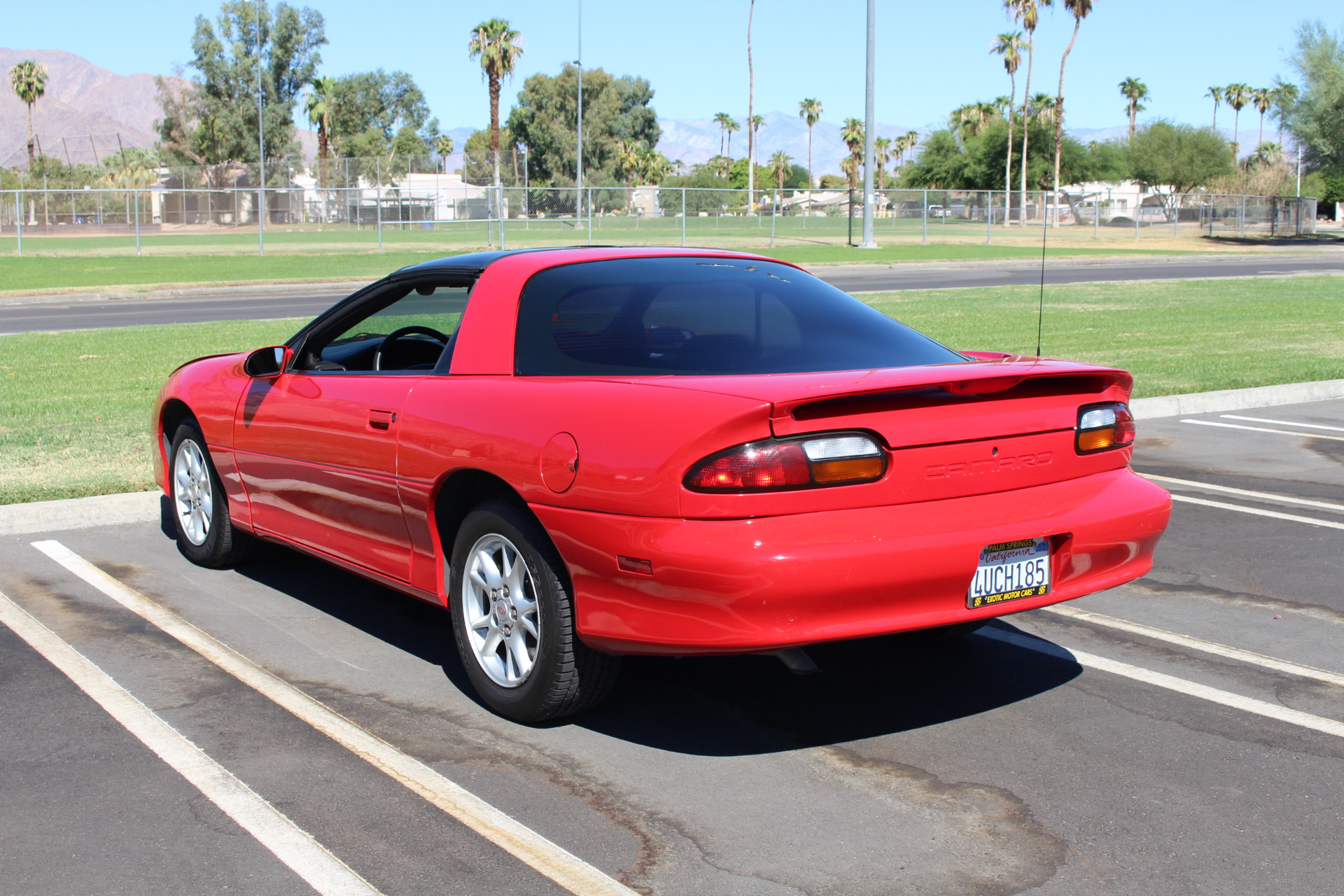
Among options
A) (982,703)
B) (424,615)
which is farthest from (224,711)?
(982,703)

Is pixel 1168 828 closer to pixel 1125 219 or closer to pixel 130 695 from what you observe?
pixel 130 695

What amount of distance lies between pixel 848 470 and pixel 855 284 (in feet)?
78.0

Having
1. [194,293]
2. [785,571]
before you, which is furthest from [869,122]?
[785,571]

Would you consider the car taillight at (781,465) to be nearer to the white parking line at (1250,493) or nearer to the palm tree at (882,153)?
the white parking line at (1250,493)

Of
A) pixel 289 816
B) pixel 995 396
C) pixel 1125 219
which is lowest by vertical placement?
pixel 289 816

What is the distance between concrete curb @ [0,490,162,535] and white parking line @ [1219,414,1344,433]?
8.23 meters

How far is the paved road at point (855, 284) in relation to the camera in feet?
64.7

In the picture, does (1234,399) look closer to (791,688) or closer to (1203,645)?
(1203,645)

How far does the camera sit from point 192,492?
20.5ft

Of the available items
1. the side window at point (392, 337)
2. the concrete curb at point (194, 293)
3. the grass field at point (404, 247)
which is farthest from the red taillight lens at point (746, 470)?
the grass field at point (404, 247)

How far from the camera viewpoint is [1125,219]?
6338 cm

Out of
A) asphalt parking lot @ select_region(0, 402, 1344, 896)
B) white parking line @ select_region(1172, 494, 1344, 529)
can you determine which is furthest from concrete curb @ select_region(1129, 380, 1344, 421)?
asphalt parking lot @ select_region(0, 402, 1344, 896)

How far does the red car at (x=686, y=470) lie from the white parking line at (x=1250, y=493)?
3.64 metres

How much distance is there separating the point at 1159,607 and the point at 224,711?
379 centimetres
